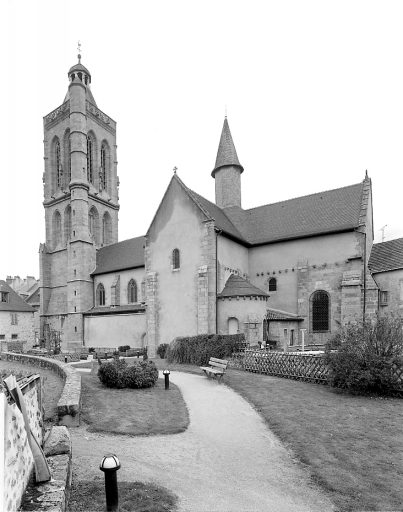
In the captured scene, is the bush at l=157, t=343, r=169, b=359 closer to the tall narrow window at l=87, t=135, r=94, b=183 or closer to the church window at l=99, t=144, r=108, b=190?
the church window at l=99, t=144, r=108, b=190

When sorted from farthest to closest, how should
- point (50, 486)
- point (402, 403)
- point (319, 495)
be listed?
1. point (402, 403)
2. point (319, 495)
3. point (50, 486)

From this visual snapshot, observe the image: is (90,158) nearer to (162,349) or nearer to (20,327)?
(20,327)

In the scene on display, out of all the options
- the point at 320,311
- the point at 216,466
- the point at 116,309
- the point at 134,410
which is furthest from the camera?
the point at 116,309

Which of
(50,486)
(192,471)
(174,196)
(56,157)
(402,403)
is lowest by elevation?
(402,403)

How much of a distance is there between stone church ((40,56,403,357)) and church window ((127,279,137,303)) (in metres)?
0.12

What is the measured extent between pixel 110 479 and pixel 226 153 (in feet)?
111

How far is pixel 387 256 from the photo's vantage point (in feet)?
80.6

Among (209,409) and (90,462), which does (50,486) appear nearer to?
(90,462)

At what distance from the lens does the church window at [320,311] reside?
24.3 metres

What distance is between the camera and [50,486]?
12.2 ft

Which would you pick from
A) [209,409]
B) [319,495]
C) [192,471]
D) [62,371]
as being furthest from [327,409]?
[62,371]

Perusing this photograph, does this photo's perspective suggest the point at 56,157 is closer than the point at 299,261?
No

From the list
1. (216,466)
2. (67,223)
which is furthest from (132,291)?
(216,466)

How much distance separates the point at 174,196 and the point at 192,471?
22.9 meters
